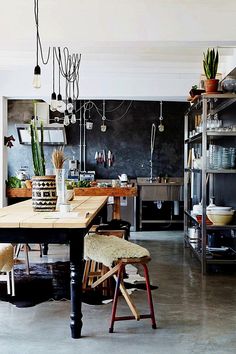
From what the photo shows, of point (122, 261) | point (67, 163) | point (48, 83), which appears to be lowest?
point (122, 261)

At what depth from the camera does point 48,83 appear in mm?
8867

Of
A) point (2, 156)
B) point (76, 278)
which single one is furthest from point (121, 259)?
point (2, 156)

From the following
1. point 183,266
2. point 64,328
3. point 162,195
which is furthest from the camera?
point 162,195

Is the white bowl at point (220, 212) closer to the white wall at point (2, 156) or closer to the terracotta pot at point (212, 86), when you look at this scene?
the terracotta pot at point (212, 86)

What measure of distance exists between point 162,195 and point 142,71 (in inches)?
118

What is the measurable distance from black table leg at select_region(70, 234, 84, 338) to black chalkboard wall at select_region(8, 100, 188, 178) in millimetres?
7881

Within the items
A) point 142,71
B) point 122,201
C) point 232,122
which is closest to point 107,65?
point 142,71

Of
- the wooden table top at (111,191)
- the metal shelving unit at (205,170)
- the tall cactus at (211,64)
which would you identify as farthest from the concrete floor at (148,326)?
the wooden table top at (111,191)

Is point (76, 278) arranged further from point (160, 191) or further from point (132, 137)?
point (132, 137)

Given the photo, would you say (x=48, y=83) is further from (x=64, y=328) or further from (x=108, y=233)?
(x=64, y=328)

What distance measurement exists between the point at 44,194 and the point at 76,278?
107 cm

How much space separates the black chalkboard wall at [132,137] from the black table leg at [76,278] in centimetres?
788

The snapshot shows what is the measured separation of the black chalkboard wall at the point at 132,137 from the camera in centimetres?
1126

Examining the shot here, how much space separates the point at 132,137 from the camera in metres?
11.3
